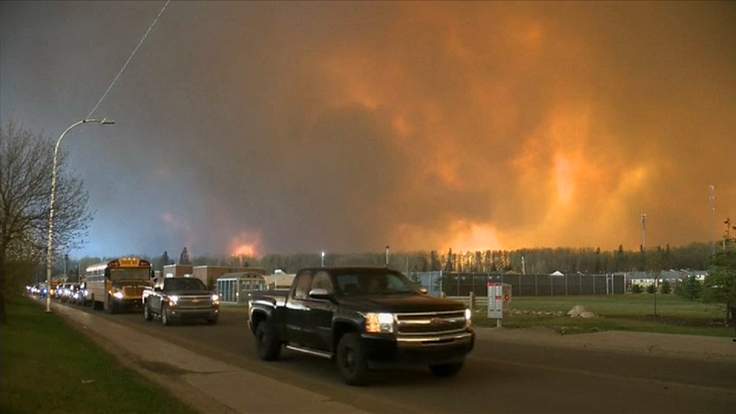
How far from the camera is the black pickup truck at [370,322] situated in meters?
11.0

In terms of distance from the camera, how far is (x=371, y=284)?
12719 millimetres

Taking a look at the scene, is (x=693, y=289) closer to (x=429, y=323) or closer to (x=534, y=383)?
(x=534, y=383)

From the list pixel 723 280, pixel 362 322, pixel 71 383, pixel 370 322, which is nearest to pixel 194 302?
pixel 71 383

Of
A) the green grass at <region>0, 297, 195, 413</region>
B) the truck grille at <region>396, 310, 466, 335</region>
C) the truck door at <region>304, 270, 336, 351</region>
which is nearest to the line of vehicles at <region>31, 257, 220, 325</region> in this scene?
the green grass at <region>0, 297, 195, 413</region>

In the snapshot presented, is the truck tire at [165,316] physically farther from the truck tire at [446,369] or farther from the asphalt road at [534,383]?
the truck tire at [446,369]

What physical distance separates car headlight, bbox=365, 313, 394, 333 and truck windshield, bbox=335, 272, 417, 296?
1202mm

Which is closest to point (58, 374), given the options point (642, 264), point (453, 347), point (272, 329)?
point (272, 329)

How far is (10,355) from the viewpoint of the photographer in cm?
1313

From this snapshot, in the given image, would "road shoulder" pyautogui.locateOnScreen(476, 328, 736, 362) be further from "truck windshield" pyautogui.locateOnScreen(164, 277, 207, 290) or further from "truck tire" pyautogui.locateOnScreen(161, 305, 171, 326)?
"truck tire" pyautogui.locateOnScreen(161, 305, 171, 326)

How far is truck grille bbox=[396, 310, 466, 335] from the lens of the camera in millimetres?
11023

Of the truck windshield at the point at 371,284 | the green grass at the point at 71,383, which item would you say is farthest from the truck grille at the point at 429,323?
the green grass at the point at 71,383

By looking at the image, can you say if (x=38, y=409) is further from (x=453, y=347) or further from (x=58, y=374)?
(x=453, y=347)

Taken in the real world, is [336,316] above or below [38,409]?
above

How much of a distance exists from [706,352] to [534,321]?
10.6m
